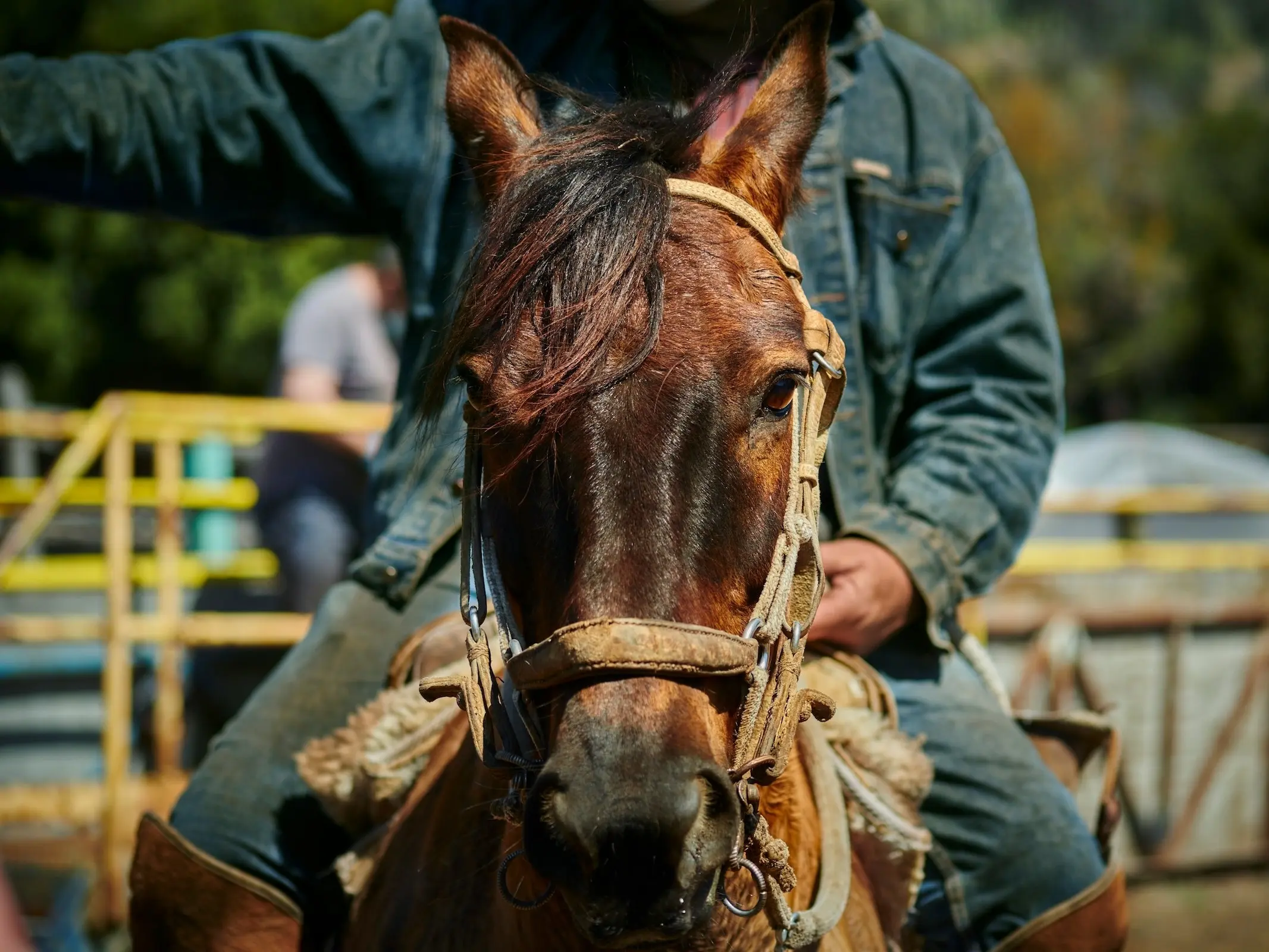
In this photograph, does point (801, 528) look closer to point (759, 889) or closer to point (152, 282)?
point (759, 889)

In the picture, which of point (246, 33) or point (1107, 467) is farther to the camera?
point (1107, 467)

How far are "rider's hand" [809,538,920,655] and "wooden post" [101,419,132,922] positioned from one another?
4.13 m

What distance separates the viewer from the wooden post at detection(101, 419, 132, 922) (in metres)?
5.71

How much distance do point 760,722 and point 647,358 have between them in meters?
0.52

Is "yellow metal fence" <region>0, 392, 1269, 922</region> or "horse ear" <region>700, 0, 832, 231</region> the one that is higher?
"horse ear" <region>700, 0, 832, 231</region>

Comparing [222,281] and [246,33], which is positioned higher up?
[246,33]

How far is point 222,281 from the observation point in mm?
18359

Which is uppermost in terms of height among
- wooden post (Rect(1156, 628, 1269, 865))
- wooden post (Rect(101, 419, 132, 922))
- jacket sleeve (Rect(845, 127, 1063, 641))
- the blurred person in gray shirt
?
jacket sleeve (Rect(845, 127, 1063, 641))

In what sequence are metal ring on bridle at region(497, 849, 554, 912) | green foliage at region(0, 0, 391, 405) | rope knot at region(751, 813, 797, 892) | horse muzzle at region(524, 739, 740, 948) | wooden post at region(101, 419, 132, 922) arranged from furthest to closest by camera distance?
green foliage at region(0, 0, 391, 405) → wooden post at region(101, 419, 132, 922) → rope knot at region(751, 813, 797, 892) → metal ring on bridle at region(497, 849, 554, 912) → horse muzzle at region(524, 739, 740, 948)

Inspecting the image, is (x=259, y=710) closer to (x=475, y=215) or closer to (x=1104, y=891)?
(x=475, y=215)

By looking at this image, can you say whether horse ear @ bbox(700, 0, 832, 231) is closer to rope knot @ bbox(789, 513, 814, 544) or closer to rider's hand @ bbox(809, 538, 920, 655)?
rope knot @ bbox(789, 513, 814, 544)

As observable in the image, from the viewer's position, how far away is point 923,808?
260cm

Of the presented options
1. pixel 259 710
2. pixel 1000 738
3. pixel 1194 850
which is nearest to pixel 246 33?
pixel 259 710

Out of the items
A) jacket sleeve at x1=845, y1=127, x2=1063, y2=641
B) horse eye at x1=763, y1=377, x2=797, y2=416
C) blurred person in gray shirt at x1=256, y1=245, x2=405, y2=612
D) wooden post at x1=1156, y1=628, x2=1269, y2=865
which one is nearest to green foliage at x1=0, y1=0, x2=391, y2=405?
blurred person in gray shirt at x1=256, y1=245, x2=405, y2=612
